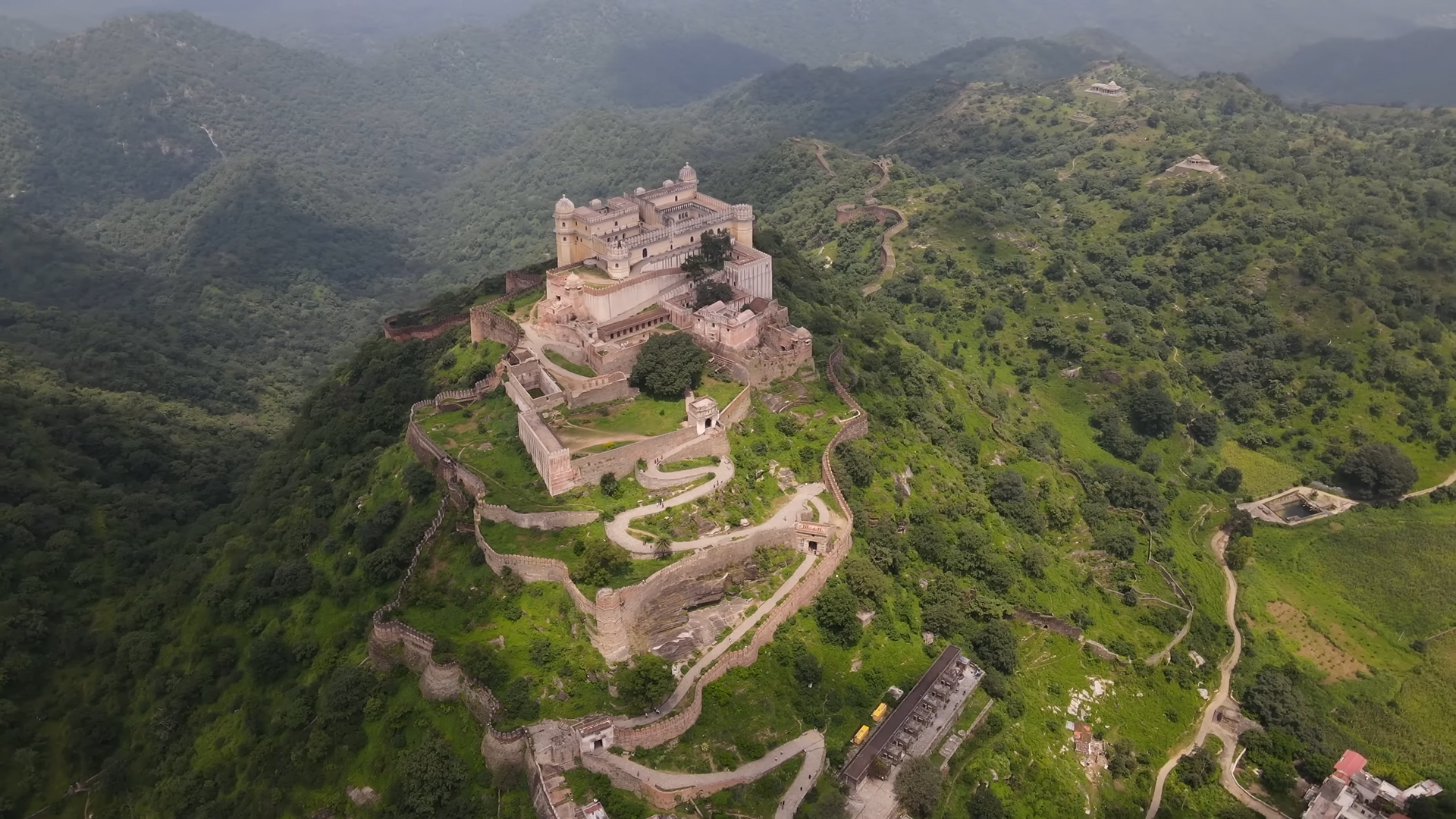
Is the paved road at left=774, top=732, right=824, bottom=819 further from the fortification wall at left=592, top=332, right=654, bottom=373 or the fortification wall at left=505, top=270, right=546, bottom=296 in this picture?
the fortification wall at left=505, top=270, right=546, bottom=296

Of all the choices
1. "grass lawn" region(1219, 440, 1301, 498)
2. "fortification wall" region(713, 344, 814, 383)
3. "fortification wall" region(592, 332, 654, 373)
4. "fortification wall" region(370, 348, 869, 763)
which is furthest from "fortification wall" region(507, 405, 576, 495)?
"grass lawn" region(1219, 440, 1301, 498)

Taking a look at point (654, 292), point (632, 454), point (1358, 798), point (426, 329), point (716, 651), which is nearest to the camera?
point (716, 651)

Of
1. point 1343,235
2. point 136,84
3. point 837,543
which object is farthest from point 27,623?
point 136,84

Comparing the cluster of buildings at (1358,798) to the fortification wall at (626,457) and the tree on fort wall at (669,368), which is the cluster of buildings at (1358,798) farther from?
the tree on fort wall at (669,368)

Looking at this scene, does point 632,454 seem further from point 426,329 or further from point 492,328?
point 426,329

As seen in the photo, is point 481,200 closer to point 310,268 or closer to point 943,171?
point 310,268

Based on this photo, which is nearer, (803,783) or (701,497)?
(803,783)

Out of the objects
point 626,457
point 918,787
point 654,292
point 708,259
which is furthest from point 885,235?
point 918,787
